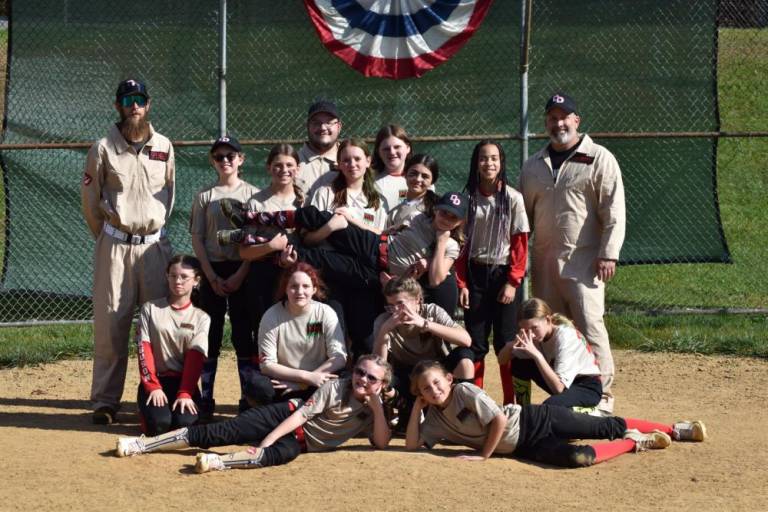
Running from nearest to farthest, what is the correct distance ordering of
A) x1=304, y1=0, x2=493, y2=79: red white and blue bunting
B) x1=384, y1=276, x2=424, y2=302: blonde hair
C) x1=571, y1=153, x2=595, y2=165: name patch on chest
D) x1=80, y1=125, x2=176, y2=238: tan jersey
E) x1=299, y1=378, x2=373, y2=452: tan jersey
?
x1=299, y1=378, x2=373, y2=452: tan jersey
x1=384, y1=276, x2=424, y2=302: blonde hair
x1=80, y1=125, x2=176, y2=238: tan jersey
x1=571, y1=153, x2=595, y2=165: name patch on chest
x1=304, y1=0, x2=493, y2=79: red white and blue bunting

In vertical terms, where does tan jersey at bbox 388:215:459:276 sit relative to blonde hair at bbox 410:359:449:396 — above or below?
above

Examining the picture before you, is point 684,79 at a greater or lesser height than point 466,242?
greater

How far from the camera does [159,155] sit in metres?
6.87

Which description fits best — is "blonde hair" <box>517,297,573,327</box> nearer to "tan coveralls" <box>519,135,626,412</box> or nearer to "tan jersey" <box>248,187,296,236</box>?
"tan coveralls" <box>519,135,626,412</box>

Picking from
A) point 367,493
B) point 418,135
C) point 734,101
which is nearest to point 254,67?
point 418,135

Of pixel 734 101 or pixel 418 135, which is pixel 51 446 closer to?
pixel 418 135

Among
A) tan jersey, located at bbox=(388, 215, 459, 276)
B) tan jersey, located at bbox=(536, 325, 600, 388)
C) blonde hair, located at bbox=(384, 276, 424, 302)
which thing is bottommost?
tan jersey, located at bbox=(536, 325, 600, 388)

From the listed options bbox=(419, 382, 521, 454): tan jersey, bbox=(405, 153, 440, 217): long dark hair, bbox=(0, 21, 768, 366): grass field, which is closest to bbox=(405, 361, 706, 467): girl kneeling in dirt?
bbox=(419, 382, 521, 454): tan jersey

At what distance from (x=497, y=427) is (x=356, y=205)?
1.55 metres

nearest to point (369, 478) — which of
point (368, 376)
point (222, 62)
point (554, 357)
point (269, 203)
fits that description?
point (368, 376)

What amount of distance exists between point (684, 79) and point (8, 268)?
558 centimetres

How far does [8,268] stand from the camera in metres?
9.16

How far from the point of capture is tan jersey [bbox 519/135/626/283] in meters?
6.93

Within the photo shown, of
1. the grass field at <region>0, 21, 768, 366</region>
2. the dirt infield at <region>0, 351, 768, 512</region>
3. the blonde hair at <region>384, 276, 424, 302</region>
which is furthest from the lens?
Result: the grass field at <region>0, 21, 768, 366</region>
